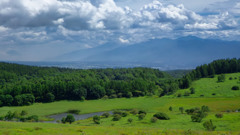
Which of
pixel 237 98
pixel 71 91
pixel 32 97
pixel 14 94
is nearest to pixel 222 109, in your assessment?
pixel 237 98

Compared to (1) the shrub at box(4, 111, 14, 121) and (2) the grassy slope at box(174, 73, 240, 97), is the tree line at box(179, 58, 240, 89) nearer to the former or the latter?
(2) the grassy slope at box(174, 73, 240, 97)

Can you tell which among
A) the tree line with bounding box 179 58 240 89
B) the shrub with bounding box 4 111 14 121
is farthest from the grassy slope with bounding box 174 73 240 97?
the shrub with bounding box 4 111 14 121

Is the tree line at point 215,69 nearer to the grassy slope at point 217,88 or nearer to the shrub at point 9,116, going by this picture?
the grassy slope at point 217,88

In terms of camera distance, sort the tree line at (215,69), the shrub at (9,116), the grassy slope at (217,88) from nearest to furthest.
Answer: the shrub at (9,116) → the grassy slope at (217,88) → the tree line at (215,69)

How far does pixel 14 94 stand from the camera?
119875mm

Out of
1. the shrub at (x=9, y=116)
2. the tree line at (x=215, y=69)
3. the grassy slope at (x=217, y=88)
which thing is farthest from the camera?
the tree line at (x=215, y=69)

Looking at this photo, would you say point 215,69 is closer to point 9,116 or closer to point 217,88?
point 217,88

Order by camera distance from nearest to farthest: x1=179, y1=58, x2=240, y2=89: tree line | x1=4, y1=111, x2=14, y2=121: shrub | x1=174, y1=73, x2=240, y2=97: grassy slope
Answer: x1=4, y1=111, x2=14, y2=121: shrub → x1=174, y1=73, x2=240, y2=97: grassy slope → x1=179, y1=58, x2=240, y2=89: tree line

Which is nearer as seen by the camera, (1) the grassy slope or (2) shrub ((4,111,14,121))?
(2) shrub ((4,111,14,121))

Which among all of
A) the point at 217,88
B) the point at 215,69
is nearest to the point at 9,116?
the point at 217,88

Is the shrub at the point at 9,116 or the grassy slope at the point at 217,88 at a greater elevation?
the grassy slope at the point at 217,88

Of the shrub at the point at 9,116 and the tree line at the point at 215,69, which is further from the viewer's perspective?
the tree line at the point at 215,69

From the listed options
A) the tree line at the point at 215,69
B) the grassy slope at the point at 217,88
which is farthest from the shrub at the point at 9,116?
the tree line at the point at 215,69

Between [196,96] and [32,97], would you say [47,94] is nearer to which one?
[32,97]
